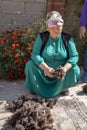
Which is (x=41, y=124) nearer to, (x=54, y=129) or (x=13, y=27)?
(x=54, y=129)

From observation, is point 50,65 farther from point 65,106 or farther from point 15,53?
point 15,53

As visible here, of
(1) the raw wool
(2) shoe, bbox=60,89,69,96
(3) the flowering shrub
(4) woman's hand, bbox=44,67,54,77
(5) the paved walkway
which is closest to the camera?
(1) the raw wool

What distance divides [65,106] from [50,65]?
60 centimetres

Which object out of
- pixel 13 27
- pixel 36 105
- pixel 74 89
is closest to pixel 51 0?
pixel 13 27

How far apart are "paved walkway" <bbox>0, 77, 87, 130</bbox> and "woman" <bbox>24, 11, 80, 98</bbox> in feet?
0.71

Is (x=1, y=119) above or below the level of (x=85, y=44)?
below

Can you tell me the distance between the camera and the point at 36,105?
397cm

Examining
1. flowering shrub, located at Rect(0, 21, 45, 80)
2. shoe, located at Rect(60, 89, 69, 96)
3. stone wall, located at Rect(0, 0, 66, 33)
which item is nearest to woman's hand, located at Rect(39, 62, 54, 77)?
shoe, located at Rect(60, 89, 69, 96)

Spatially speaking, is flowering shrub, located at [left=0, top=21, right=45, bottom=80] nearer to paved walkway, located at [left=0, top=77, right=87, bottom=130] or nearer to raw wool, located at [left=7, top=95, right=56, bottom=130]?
paved walkway, located at [left=0, top=77, right=87, bottom=130]

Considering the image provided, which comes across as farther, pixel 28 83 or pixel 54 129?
pixel 28 83

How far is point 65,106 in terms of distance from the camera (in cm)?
A: 450

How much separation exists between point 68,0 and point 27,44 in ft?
4.94

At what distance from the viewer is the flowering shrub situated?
5.25m

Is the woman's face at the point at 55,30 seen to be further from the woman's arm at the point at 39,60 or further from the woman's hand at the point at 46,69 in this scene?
the woman's hand at the point at 46,69
